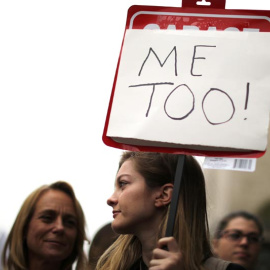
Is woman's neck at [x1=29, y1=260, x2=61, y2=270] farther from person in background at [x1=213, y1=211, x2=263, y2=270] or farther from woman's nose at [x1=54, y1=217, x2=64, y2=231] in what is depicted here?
person in background at [x1=213, y1=211, x2=263, y2=270]

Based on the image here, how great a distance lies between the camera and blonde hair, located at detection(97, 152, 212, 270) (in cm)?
241

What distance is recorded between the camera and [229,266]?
226 centimetres

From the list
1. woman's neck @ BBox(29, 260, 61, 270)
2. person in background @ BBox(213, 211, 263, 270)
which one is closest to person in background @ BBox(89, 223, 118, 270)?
woman's neck @ BBox(29, 260, 61, 270)

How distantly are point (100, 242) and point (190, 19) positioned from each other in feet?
5.65

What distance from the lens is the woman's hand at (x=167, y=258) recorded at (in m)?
2.03

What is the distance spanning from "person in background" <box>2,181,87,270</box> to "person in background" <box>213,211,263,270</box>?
74 cm

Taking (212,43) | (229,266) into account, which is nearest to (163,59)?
(212,43)

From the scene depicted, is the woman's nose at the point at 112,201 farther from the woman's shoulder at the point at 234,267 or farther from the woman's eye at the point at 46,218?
the woman's eye at the point at 46,218

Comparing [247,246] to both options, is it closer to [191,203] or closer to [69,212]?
[69,212]

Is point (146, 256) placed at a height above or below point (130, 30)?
below

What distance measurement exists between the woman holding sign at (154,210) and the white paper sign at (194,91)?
0.33 m

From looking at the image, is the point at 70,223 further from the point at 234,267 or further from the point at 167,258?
the point at 167,258

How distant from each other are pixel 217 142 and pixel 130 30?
53 centimetres

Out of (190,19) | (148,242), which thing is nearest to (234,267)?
(148,242)
